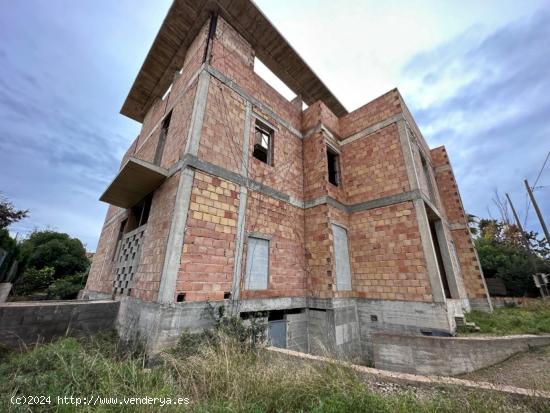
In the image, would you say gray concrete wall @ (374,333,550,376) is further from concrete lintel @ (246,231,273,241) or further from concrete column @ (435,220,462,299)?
concrete lintel @ (246,231,273,241)

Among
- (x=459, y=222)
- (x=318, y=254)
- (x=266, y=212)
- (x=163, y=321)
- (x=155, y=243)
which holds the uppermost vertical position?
(x=459, y=222)

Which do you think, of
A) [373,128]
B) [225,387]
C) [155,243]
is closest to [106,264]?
[155,243]

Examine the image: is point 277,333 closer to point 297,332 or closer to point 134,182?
point 297,332

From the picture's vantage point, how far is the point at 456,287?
25.7ft

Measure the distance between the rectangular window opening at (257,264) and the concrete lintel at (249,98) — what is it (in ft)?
14.8

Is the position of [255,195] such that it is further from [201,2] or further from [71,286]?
[71,286]

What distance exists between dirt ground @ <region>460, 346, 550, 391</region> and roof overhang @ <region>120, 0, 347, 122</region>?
10.7 meters

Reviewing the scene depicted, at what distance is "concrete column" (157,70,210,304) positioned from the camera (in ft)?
14.1

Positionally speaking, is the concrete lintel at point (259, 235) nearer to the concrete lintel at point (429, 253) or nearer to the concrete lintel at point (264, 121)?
the concrete lintel at point (264, 121)

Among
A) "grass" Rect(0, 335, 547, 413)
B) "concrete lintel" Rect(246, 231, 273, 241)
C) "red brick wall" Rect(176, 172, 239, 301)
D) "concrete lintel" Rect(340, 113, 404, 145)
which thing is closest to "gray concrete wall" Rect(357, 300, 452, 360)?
"grass" Rect(0, 335, 547, 413)

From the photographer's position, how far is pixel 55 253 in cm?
1720

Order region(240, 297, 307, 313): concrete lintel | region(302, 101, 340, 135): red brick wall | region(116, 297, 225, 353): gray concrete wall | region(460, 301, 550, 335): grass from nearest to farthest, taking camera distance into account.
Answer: region(116, 297, 225, 353): gray concrete wall → region(240, 297, 307, 313): concrete lintel → region(460, 301, 550, 335): grass → region(302, 101, 340, 135): red brick wall

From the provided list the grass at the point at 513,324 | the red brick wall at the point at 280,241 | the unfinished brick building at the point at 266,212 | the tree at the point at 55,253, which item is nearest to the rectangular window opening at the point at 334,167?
the unfinished brick building at the point at 266,212

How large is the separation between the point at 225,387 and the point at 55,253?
71.6ft
